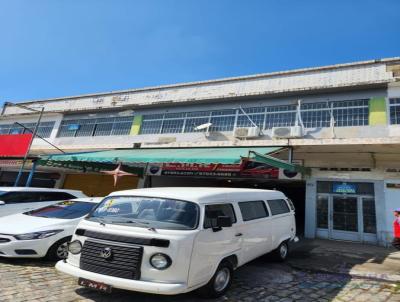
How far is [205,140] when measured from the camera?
1628 centimetres

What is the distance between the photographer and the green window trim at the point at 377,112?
1242cm

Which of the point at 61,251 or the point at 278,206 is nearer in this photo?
the point at 61,251

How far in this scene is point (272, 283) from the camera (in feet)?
18.8

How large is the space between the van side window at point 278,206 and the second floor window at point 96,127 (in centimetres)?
1393

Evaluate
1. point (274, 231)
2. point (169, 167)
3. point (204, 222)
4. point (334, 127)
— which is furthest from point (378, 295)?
point (169, 167)

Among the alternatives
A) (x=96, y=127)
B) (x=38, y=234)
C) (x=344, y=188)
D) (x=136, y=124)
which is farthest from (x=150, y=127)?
(x=38, y=234)

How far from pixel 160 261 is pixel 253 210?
106 inches

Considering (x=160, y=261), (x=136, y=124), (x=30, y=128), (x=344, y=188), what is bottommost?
(x=160, y=261)

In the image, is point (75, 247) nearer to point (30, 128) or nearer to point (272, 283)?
point (272, 283)

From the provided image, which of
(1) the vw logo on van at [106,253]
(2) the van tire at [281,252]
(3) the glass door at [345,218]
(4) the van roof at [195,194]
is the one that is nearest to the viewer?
(1) the vw logo on van at [106,253]

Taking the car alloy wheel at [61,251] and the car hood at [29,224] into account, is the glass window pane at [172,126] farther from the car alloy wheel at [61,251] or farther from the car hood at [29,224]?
the car alloy wheel at [61,251]

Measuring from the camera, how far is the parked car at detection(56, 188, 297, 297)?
4.01 meters

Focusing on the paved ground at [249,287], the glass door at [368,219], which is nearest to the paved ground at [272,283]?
the paved ground at [249,287]

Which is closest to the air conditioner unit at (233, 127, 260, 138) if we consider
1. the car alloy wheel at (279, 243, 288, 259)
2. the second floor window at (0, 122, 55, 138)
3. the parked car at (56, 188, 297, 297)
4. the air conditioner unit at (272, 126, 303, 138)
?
the air conditioner unit at (272, 126, 303, 138)
